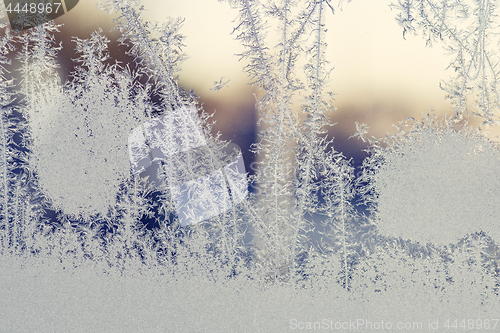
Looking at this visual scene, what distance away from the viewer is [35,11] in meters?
0.58

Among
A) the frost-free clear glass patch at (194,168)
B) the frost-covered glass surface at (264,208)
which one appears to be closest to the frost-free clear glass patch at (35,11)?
the frost-covered glass surface at (264,208)

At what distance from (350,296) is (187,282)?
26 centimetres

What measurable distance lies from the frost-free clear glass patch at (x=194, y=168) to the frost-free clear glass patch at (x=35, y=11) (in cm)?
28

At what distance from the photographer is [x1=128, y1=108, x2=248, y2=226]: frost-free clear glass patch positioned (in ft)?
1.74

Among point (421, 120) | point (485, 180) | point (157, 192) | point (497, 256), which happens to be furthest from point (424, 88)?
point (157, 192)

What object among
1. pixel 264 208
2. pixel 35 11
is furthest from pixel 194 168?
pixel 35 11

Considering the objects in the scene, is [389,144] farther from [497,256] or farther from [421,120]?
[497,256]

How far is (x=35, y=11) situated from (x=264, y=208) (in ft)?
1.81

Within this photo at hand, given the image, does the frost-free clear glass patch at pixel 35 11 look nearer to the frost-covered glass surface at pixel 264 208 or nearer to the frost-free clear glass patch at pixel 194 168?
the frost-covered glass surface at pixel 264 208

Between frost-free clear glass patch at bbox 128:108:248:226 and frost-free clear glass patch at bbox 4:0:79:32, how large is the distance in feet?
0.92

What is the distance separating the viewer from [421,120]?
0.54 meters

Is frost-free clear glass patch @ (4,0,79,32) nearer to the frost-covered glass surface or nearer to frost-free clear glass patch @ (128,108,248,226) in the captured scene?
the frost-covered glass surface

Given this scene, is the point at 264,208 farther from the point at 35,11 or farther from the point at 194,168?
the point at 35,11

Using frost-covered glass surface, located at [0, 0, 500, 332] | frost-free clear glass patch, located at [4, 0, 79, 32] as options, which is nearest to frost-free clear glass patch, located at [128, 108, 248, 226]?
frost-covered glass surface, located at [0, 0, 500, 332]
